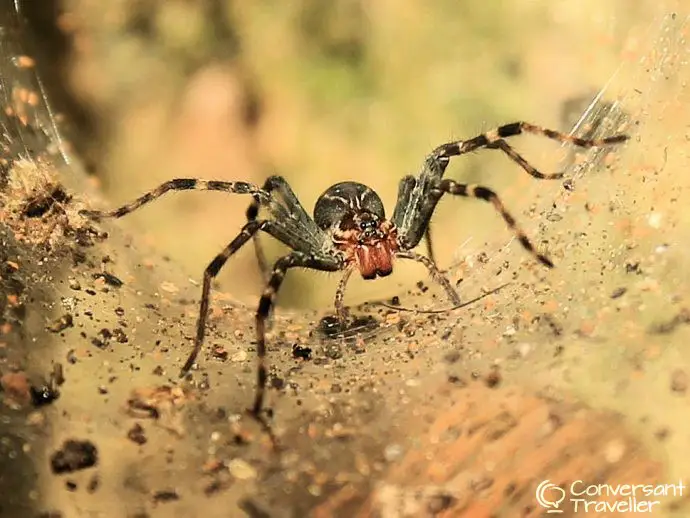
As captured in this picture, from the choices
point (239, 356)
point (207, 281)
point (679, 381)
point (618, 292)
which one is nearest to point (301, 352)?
point (239, 356)

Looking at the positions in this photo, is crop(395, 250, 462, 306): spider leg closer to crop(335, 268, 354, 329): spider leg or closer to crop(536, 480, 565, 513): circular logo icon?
crop(335, 268, 354, 329): spider leg

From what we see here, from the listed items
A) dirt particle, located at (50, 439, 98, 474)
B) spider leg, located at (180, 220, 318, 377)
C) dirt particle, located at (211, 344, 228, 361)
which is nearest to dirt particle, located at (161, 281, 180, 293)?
spider leg, located at (180, 220, 318, 377)

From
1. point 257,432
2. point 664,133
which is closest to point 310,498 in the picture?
point 257,432

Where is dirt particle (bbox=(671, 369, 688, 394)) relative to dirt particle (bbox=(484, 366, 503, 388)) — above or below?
below

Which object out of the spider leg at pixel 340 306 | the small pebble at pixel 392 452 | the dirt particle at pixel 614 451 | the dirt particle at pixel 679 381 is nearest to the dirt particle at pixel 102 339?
the spider leg at pixel 340 306

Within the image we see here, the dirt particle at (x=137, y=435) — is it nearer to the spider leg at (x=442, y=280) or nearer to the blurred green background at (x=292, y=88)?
the spider leg at (x=442, y=280)

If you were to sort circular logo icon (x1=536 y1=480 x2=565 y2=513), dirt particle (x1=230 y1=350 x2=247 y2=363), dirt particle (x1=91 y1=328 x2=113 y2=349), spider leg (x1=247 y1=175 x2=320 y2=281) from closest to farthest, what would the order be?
circular logo icon (x1=536 y1=480 x2=565 y2=513)
dirt particle (x1=91 y1=328 x2=113 y2=349)
dirt particle (x1=230 y1=350 x2=247 y2=363)
spider leg (x1=247 y1=175 x2=320 y2=281)
